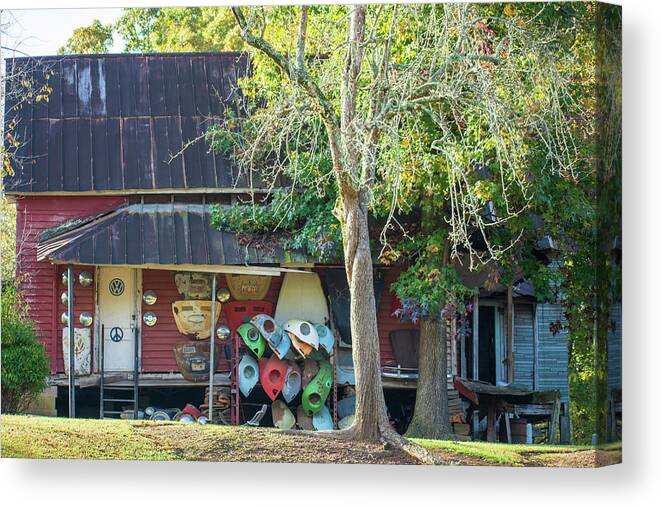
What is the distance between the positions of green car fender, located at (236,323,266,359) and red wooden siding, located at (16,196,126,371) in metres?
1.94

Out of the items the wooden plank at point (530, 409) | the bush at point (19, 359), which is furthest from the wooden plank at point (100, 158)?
the wooden plank at point (530, 409)

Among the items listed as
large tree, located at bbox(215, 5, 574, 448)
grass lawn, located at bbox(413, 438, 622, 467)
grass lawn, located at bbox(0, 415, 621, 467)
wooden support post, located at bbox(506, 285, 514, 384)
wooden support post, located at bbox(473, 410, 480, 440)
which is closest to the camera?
grass lawn, located at bbox(413, 438, 622, 467)

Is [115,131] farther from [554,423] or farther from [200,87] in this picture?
[554,423]

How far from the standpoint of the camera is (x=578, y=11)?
12.6m

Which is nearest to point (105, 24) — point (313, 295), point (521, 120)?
point (313, 295)

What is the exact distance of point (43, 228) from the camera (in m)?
14.1

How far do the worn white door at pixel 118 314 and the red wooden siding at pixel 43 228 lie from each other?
9.6 inches

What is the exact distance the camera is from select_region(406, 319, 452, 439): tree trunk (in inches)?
542

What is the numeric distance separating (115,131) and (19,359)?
3.01 meters

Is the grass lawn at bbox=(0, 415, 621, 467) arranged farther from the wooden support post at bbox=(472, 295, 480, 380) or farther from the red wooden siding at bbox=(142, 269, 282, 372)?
the wooden support post at bbox=(472, 295, 480, 380)

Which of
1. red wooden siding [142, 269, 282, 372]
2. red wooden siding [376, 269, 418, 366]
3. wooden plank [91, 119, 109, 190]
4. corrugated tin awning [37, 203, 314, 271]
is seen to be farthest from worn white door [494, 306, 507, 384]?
wooden plank [91, 119, 109, 190]

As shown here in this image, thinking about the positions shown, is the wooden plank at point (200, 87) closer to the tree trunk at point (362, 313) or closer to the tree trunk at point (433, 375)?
the tree trunk at point (362, 313)

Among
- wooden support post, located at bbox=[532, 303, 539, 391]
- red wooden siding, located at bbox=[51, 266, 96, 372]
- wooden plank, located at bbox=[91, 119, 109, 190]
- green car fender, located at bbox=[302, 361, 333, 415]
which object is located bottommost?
green car fender, located at bbox=[302, 361, 333, 415]

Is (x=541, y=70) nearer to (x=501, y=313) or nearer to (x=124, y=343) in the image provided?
(x=501, y=313)
